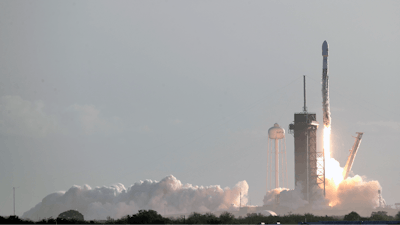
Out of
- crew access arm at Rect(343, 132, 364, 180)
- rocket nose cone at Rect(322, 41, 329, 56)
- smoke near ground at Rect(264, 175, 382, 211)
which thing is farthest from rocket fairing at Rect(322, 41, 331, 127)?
smoke near ground at Rect(264, 175, 382, 211)

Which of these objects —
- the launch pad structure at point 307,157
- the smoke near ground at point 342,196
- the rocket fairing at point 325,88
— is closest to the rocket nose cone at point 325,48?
the rocket fairing at point 325,88

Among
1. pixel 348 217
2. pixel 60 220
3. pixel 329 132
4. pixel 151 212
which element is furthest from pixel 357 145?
pixel 60 220

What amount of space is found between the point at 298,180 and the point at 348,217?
39131mm

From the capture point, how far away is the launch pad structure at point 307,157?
162 m

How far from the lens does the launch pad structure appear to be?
6378 inches

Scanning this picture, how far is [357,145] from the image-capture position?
15762 centimetres

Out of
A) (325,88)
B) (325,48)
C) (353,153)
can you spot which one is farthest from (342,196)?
(325,48)

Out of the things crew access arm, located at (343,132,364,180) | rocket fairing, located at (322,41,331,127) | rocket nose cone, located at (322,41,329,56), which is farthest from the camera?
rocket fairing, located at (322,41,331,127)

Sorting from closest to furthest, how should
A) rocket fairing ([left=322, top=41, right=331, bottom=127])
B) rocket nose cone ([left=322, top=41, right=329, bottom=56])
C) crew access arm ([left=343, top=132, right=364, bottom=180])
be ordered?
crew access arm ([left=343, top=132, right=364, bottom=180]), rocket nose cone ([left=322, top=41, right=329, bottom=56]), rocket fairing ([left=322, top=41, right=331, bottom=127])

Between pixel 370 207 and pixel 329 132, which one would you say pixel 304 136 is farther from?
pixel 370 207

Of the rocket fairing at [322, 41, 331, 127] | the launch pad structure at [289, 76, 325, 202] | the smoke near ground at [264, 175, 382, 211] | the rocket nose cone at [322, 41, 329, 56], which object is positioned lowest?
the smoke near ground at [264, 175, 382, 211]

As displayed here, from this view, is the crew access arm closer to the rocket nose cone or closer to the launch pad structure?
the launch pad structure

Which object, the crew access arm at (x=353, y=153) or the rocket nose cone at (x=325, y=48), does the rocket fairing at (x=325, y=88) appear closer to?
the rocket nose cone at (x=325, y=48)

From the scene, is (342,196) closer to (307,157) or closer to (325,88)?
(307,157)
